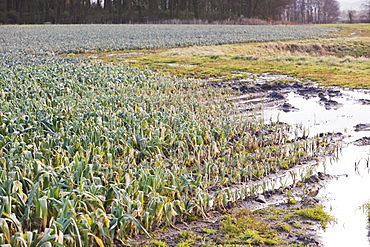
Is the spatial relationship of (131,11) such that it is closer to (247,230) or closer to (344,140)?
(344,140)

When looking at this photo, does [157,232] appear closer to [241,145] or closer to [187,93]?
[241,145]

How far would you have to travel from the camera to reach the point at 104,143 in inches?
270

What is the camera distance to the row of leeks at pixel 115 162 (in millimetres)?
4395

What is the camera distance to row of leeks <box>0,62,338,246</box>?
439cm

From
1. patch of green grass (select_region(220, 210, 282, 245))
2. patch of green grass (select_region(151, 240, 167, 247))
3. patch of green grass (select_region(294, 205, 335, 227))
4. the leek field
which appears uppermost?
the leek field

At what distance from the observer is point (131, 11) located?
7881 centimetres

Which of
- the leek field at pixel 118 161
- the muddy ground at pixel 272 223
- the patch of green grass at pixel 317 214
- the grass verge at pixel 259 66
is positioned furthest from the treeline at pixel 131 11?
the patch of green grass at pixel 317 214

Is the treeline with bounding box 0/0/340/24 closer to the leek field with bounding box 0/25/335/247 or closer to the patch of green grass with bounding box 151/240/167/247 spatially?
the leek field with bounding box 0/25/335/247

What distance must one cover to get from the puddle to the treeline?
65398mm

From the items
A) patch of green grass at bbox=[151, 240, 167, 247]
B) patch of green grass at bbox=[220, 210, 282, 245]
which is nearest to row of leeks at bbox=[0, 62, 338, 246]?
patch of green grass at bbox=[151, 240, 167, 247]

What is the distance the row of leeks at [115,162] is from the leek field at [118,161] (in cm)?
2

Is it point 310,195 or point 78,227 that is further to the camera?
point 310,195

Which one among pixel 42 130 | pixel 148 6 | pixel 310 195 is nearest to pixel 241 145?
pixel 310 195

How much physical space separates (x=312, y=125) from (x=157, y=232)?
234 inches
